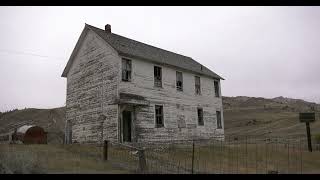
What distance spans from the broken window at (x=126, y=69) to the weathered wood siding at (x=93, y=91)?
1.73 ft

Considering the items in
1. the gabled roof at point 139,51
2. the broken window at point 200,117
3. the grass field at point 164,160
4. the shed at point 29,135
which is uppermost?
the gabled roof at point 139,51

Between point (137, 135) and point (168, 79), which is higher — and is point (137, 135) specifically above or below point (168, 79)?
below

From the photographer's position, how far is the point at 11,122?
56.8 metres

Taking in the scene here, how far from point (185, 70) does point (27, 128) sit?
1239 centimetres

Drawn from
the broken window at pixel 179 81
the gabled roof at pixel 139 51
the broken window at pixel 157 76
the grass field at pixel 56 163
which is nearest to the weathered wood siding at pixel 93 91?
the gabled roof at pixel 139 51

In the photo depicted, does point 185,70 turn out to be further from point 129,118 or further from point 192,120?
point 129,118

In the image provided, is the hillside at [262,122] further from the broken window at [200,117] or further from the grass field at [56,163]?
the grass field at [56,163]

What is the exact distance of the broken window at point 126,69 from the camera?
959 inches

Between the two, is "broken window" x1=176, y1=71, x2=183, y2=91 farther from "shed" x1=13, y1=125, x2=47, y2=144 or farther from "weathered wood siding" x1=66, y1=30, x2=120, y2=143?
"shed" x1=13, y1=125, x2=47, y2=144

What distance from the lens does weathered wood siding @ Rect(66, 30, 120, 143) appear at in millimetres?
23953

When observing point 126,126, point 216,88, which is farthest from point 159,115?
point 216,88

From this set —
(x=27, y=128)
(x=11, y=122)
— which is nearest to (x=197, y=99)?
(x=27, y=128)

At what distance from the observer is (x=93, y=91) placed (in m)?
25.7

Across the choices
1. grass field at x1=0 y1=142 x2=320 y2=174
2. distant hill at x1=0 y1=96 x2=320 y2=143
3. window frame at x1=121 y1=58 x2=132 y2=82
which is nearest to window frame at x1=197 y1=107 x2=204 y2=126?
grass field at x1=0 y1=142 x2=320 y2=174
